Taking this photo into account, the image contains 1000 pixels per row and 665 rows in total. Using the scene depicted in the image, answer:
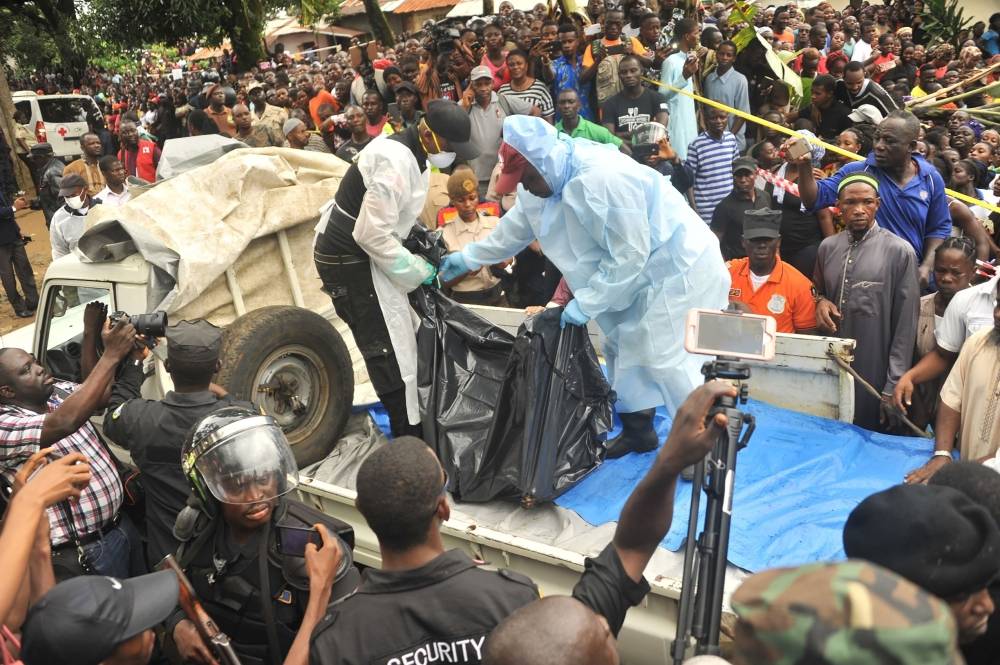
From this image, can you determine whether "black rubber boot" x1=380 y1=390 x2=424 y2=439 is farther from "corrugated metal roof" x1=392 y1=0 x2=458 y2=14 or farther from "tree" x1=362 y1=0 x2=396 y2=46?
"corrugated metal roof" x1=392 y1=0 x2=458 y2=14

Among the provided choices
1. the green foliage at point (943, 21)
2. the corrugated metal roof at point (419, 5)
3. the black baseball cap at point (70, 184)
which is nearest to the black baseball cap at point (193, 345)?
the black baseball cap at point (70, 184)

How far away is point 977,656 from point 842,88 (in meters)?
7.05

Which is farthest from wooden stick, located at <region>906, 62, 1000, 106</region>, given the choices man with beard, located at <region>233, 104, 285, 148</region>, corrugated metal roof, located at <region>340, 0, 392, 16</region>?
corrugated metal roof, located at <region>340, 0, 392, 16</region>

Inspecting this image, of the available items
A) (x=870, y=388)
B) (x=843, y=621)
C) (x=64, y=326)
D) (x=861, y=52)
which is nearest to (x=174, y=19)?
(x=861, y=52)

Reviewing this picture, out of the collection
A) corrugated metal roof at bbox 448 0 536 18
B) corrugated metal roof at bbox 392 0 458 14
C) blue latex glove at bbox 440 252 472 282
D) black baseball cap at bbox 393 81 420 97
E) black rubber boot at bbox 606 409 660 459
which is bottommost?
→ black rubber boot at bbox 606 409 660 459

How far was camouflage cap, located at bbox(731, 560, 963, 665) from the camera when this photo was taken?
3.81 ft

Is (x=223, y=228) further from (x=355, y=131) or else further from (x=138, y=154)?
(x=138, y=154)

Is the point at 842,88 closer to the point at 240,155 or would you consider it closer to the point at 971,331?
the point at 971,331

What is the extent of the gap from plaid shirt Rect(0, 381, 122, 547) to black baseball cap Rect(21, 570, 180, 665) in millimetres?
1364

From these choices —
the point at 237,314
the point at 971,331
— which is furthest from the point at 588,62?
the point at 971,331

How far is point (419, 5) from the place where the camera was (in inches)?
1192

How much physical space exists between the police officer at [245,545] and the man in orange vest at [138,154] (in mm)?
7256

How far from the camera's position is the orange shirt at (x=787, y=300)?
4520 mm

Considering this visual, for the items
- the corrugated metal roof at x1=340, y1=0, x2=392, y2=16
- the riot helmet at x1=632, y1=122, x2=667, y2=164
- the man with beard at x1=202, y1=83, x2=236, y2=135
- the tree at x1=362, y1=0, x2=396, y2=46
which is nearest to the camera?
the riot helmet at x1=632, y1=122, x2=667, y2=164
